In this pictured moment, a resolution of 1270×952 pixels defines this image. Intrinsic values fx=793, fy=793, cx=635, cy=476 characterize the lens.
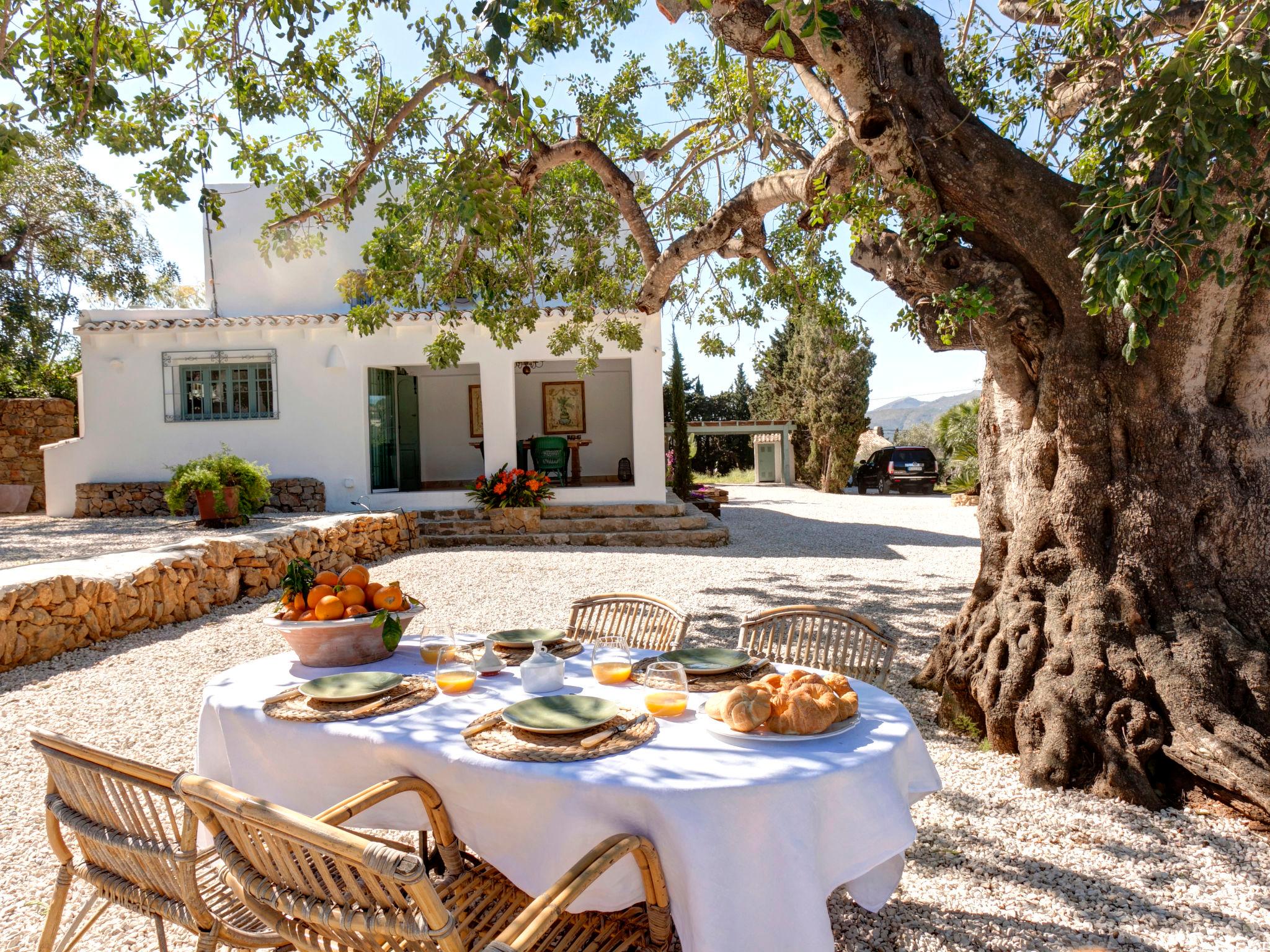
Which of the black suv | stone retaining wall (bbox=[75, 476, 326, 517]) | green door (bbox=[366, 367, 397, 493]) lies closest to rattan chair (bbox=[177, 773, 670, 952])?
stone retaining wall (bbox=[75, 476, 326, 517])

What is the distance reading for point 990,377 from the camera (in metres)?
3.84

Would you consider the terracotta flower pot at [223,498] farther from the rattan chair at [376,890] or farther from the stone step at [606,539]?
the rattan chair at [376,890]

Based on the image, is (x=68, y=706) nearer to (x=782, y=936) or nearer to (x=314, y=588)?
(x=314, y=588)

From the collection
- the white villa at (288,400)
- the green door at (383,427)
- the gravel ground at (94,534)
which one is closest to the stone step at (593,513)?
the white villa at (288,400)

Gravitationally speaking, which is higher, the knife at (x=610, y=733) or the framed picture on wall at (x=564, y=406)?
the framed picture on wall at (x=564, y=406)

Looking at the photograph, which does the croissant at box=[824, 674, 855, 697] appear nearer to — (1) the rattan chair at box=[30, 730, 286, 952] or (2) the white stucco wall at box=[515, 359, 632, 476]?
(1) the rattan chair at box=[30, 730, 286, 952]

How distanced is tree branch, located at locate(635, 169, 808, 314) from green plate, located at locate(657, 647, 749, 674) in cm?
274

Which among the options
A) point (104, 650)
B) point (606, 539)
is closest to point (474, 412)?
point (606, 539)

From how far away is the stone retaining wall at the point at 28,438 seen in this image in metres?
14.8

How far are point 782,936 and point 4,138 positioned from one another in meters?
4.93

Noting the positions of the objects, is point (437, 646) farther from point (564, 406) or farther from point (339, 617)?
point (564, 406)

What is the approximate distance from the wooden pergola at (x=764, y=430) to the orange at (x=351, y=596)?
17578 millimetres

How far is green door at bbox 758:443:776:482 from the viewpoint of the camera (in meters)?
23.0

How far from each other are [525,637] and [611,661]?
0.49m
